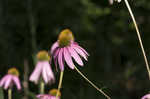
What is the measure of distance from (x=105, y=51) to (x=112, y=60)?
0.23 m

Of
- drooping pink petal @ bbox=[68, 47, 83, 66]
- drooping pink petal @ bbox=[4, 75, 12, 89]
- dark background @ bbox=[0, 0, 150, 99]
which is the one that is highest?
dark background @ bbox=[0, 0, 150, 99]

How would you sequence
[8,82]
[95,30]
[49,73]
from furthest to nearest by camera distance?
1. [95,30]
2. [49,73]
3. [8,82]

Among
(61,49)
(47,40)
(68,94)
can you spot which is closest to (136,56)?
(47,40)

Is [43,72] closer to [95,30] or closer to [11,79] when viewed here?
[11,79]

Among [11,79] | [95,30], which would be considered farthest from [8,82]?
[95,30]

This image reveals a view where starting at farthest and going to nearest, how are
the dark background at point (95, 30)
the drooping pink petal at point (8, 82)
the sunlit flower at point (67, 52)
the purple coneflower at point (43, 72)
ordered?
the dark background at point (95, 30) → the purple coneflower at point (43, 72) → the drooping pink petal at point (8, 82) → the sunlit flower at point (67, 52)

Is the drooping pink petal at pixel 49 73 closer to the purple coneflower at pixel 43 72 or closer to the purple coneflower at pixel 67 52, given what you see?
the purple coneflower at pixel 43 72

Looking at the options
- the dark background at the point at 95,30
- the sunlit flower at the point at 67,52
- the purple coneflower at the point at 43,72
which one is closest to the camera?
the sunlit flower at the point at 67,52

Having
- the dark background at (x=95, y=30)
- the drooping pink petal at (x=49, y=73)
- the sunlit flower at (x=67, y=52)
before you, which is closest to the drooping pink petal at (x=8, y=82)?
the drooping pink petal at (x=49, y=73)

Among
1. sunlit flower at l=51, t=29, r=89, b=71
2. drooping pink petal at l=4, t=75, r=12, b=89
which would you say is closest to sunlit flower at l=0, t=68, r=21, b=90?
drooping pink petal at l=4, t=75, r=12, b=89

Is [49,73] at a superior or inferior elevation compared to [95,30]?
inferior

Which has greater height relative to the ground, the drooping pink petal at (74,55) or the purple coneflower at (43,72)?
the drooping pink petal at (74,55)

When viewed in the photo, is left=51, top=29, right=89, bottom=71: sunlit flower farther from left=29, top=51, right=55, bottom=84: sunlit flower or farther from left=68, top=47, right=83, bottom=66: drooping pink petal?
left=29, top=51, right=55, bottom=84: sunlit flower

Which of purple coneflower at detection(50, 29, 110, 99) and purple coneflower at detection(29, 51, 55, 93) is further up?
purple coneflower at detection(50, 29, 110, 99)
